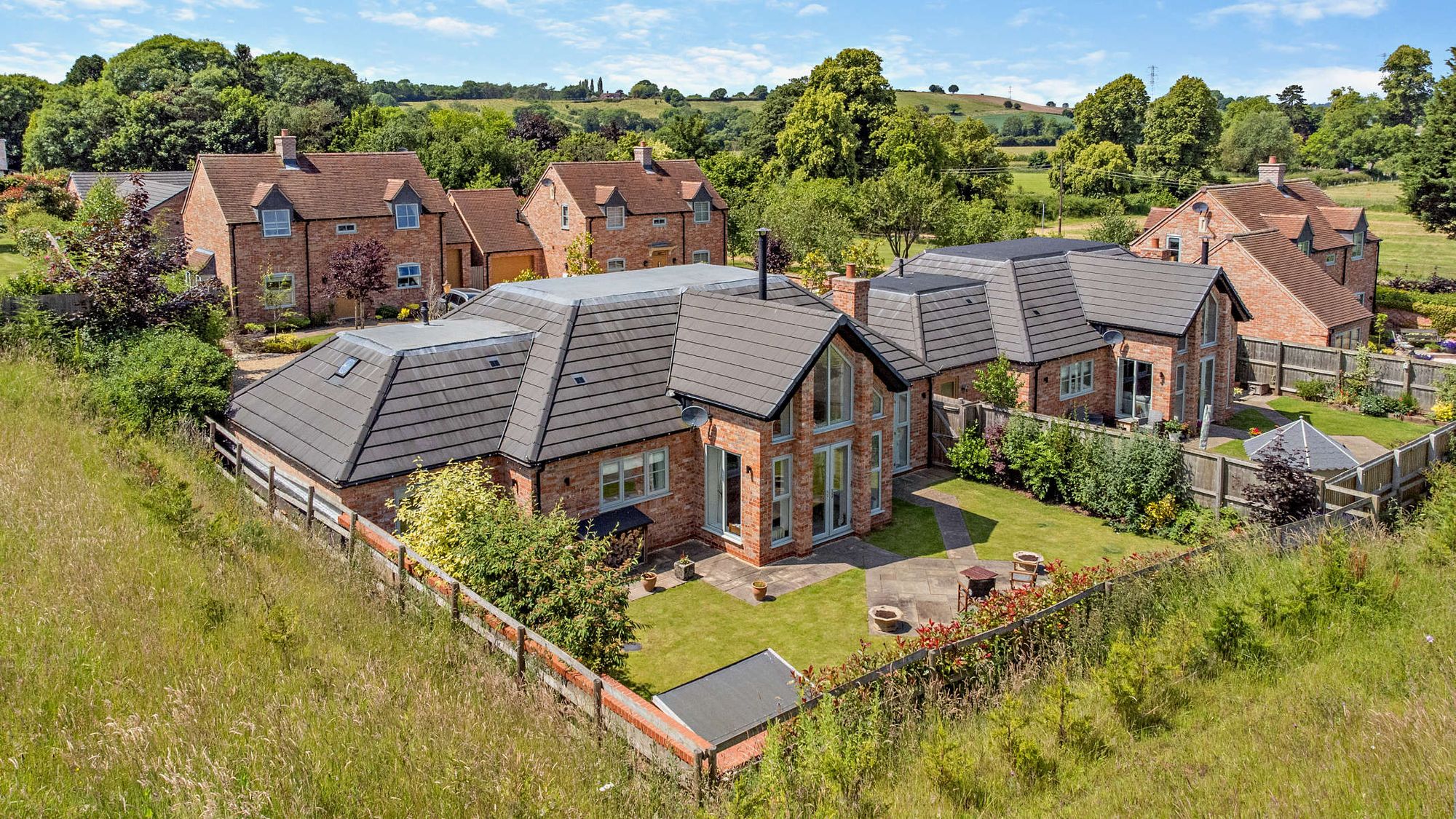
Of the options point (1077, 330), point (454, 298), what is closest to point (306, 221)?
point (454, 298)

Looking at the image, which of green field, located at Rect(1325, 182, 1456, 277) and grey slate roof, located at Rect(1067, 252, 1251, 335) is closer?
grey slate roof, located at Rect(1067, 252, 1251, 335)

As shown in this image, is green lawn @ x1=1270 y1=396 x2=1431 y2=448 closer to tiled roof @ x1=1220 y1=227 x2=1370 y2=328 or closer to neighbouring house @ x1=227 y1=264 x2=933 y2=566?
tiled roof @ x1=1220 y1=227 x2=1370 y2=328

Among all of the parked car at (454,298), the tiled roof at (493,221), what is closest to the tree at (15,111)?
the tiled roof at (493,221)

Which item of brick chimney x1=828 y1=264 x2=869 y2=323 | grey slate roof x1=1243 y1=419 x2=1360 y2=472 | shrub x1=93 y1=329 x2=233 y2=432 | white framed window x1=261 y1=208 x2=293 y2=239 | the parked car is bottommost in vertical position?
grey slate roof x1=1243 y1=419 x2=1360 y2=472

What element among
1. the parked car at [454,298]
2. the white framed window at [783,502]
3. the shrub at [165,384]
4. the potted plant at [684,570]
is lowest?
the potted plant at [684,570]

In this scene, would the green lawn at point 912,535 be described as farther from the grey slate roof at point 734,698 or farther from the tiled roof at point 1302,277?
the tiled roof at point 1302,277

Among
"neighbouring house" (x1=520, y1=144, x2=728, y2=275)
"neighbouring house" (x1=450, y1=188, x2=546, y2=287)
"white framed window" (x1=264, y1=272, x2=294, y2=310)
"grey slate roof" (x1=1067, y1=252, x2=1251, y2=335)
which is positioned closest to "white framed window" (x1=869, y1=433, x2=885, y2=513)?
"grey slate roof" (x1=1067, y1=252, x2=1251, y2=335)

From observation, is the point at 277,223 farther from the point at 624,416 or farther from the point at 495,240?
the point at 624,416
